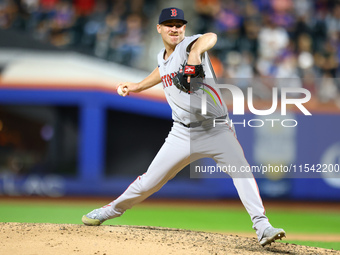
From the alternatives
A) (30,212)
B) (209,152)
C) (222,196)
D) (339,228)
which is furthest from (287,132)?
(209,152)

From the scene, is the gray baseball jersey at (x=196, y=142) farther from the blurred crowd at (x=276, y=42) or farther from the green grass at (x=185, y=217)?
the blurred crowd at (x=276, y=42)

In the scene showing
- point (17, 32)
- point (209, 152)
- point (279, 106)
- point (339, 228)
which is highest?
point (17, 32)

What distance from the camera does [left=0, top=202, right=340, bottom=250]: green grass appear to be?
7496 millimetres

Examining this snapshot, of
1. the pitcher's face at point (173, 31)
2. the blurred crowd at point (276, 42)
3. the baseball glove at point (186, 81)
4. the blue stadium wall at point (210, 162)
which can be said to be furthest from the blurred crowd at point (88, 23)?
the baseball glove at point (186, 81)

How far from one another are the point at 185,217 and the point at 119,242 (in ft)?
13.7

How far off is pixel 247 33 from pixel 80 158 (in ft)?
14.6

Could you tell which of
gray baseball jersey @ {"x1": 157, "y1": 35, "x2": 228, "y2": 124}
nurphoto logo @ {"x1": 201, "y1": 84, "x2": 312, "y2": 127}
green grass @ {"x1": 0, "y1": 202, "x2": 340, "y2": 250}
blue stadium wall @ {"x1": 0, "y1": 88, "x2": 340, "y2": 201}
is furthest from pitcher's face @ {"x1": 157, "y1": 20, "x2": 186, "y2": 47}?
blue stadium wall @ {"x1": 0, "y1": 88, "x2": 340, "y2": 201}

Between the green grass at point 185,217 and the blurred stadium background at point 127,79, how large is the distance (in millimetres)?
919

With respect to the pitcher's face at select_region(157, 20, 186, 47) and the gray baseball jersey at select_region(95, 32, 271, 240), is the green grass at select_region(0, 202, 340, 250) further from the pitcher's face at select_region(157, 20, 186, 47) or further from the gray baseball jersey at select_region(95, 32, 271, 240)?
the pitcher's face at select_region(157, 20, 186, 47)

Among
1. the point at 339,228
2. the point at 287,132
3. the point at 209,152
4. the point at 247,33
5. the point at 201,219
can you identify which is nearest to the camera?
the point at 209,152

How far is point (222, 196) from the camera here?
32.9 ft

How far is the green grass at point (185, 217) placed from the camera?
7496 millimetres

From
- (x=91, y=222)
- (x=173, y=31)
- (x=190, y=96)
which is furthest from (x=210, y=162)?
(x=173, y=31)

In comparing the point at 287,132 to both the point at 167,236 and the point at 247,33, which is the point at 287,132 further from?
the point at 167,236
